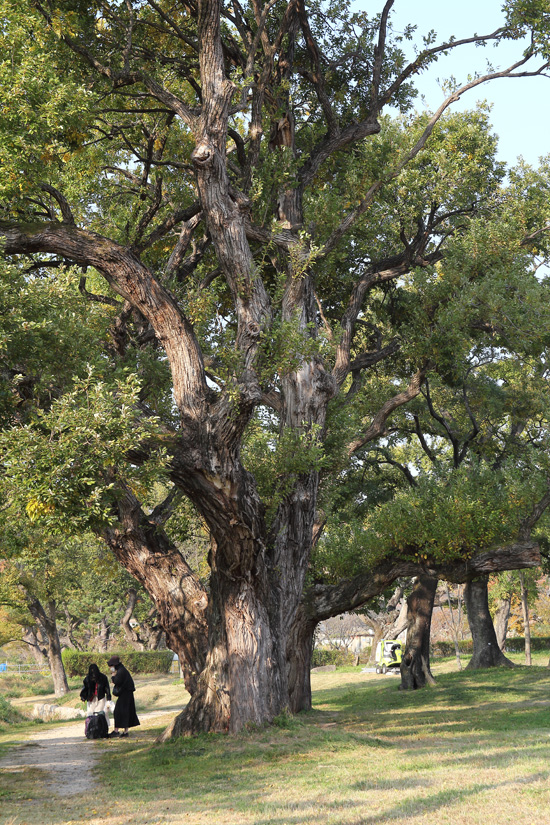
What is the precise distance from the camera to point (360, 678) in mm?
32594

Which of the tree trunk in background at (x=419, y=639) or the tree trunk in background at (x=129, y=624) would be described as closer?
the tree trunk in background at (x=419, y=639)

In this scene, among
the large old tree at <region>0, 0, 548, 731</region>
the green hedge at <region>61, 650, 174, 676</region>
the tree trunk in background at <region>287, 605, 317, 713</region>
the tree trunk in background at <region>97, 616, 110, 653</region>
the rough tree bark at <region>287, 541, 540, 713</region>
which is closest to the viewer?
the large old tree at <region>0, 0, 548, 731</region>

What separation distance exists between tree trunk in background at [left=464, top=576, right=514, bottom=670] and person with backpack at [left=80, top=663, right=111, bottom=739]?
15.7 metres

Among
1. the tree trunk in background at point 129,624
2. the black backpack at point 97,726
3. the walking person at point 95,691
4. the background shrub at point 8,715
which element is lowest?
the background shrub at point 8,715

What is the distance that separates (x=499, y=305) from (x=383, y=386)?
6890 millimetres

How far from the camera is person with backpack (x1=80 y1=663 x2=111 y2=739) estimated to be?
14.4m

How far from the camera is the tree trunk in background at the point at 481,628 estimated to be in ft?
87.6

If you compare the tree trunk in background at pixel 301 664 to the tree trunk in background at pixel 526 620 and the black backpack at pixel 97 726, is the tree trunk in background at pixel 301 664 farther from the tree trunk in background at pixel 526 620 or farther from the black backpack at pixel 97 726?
the tree trunk in background at pixel 526 620

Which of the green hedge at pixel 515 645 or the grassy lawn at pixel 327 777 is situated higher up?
the grassy lawn at pixel 327 777

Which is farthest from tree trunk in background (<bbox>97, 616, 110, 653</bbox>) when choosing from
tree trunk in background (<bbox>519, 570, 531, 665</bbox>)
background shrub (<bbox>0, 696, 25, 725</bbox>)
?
tree trunk in background (<bbox>519, 570, 531, 665</bbox>)

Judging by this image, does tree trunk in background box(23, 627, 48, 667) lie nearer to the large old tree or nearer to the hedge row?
the hedge row

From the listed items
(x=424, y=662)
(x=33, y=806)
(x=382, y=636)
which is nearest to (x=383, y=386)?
(x=424, y=662)

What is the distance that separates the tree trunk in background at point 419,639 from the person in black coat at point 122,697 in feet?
39.4

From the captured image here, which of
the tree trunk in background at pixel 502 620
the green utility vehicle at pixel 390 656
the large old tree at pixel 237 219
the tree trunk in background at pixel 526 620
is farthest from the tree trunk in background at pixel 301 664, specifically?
the tree trunk in background at pixel 502 620
